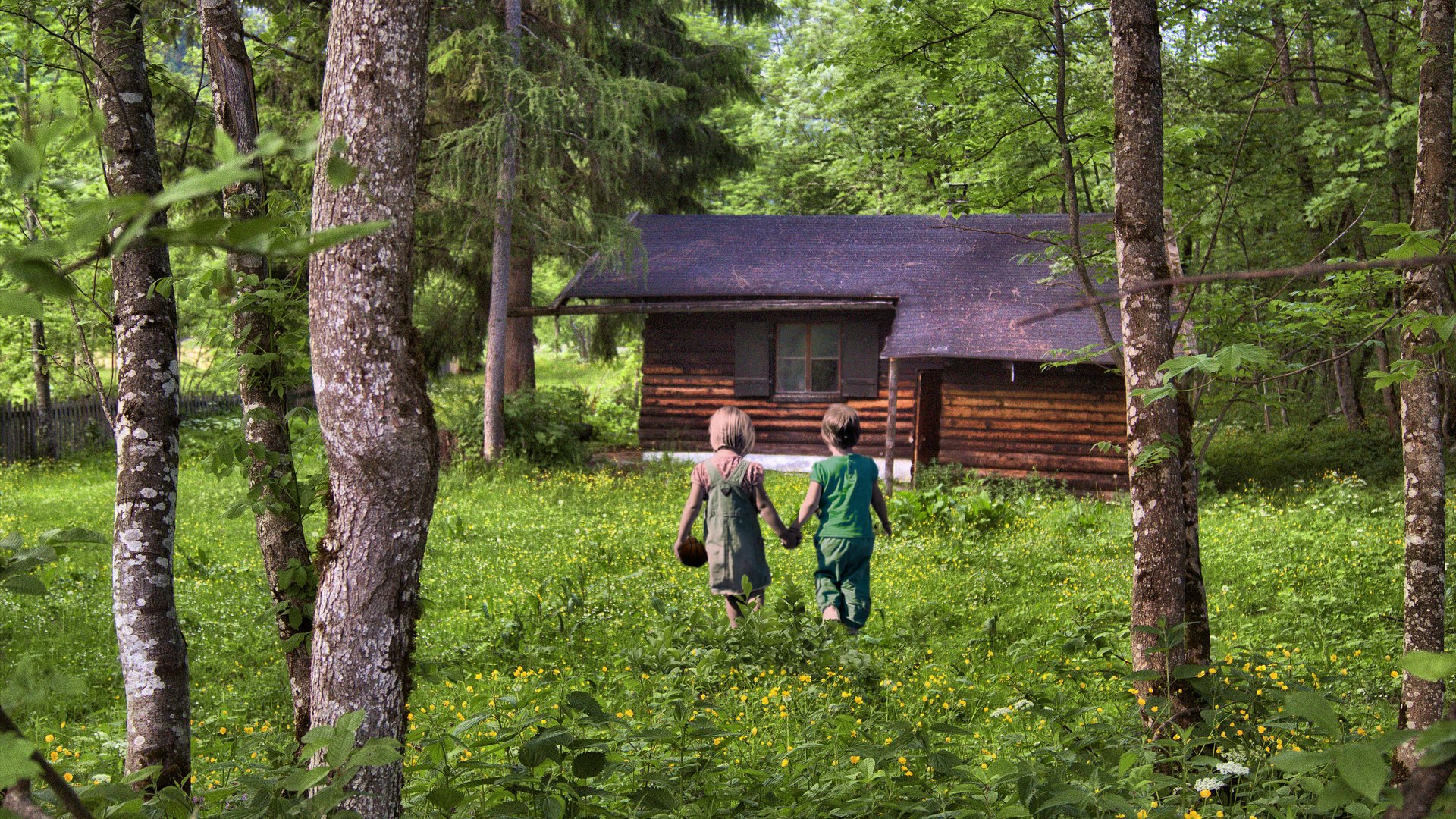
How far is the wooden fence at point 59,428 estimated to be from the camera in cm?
1823

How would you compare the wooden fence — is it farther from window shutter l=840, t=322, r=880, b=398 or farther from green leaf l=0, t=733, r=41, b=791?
green leaf l=0, t=733, r=41, b=791

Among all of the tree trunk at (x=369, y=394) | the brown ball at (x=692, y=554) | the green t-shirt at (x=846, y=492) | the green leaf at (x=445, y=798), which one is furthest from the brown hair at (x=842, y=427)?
the green leaf at (x=445, y=798)

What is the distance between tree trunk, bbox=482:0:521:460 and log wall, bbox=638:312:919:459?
368 cm

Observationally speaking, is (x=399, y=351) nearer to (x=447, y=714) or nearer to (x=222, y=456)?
(x=222, y=456)

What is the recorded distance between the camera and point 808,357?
19.3 meters

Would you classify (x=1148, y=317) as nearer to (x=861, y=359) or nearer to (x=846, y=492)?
(x=846, y=492)

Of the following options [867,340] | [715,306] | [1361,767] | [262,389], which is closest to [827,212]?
[867,340]

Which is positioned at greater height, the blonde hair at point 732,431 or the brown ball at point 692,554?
the blonde hair at point 732,431

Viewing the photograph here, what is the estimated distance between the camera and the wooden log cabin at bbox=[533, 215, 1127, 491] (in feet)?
55.3

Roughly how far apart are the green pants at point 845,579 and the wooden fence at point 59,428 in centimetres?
1595

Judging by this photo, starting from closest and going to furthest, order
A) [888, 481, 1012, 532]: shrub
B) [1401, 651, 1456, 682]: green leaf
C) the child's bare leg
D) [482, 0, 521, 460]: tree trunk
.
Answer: [1401, 651, 1456, 682]: green leaf < the child's bare leg < [888, 481, 1012, 532]: shrub < [482, 0, 521, 460]: tree trunk

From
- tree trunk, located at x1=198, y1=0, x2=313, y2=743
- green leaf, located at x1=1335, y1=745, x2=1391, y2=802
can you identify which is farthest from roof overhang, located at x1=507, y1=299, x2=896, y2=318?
green leaf, located at x1=1335, y1=745, x2=1391, y2=802

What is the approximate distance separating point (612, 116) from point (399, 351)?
46.4 feet

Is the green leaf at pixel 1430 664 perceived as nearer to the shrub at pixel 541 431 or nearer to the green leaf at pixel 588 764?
the green leaf at pixel 588 764
